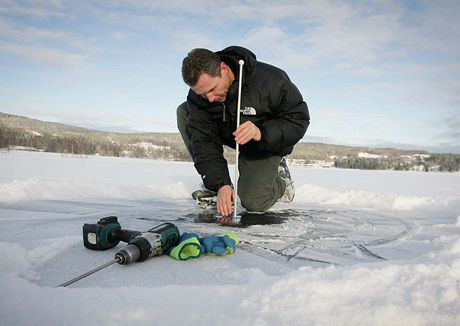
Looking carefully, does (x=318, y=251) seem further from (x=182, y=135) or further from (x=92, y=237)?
(x=182, y=135)

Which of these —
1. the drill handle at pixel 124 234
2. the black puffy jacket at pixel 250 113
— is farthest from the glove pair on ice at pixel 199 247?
the black puffy jacket at pixel 250 113

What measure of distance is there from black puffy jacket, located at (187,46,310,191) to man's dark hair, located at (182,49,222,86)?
0.36 meters

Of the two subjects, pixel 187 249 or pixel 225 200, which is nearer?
pixel 187 249

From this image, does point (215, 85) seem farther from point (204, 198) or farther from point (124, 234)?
point (124, 234)

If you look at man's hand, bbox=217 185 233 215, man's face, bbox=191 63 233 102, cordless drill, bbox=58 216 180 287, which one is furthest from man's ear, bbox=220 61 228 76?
cordless drill, bbox=58 216 180 287

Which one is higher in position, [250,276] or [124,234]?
[124,234]

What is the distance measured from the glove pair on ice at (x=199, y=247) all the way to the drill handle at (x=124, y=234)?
251 millimetres

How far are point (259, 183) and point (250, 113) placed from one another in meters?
0.88

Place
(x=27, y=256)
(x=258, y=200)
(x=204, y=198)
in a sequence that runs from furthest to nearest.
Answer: (x=204, y=198)
(x=258, y=200)
(x=27, y=256)

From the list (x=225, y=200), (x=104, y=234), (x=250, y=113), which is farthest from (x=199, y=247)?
(x=250, y=113)

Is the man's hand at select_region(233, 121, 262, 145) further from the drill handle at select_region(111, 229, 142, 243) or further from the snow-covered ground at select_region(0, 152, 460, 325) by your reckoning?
the drill handle at select_region(111, 229, 142, 243)

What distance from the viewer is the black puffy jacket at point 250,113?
340cm

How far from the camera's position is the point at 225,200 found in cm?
311

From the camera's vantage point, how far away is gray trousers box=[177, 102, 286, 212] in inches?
156
